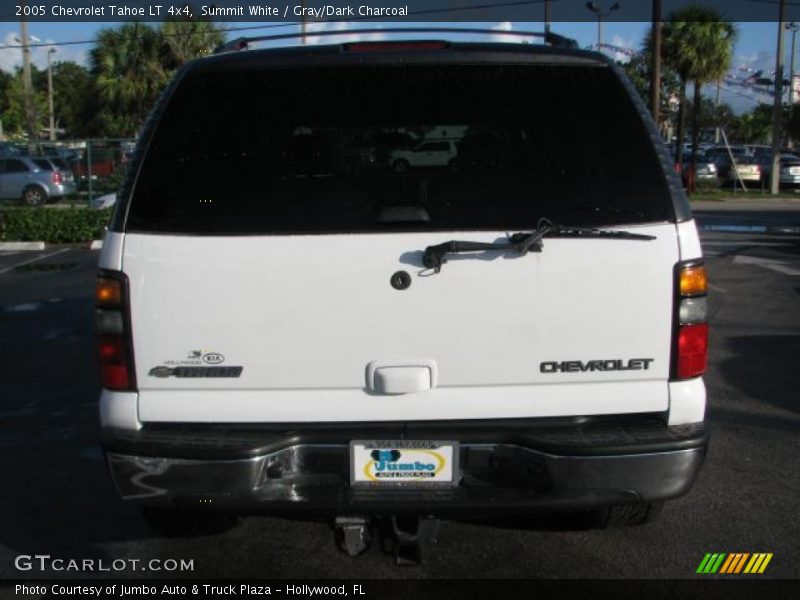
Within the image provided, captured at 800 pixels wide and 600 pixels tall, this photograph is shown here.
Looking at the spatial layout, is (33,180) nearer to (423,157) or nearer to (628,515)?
(423,157)

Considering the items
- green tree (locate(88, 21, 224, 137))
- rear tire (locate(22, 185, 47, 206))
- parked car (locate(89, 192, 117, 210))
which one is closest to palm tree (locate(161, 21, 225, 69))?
green tree (locate(88, 21, 224, 137))

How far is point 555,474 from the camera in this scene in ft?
9.42

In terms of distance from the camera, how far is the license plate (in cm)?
291

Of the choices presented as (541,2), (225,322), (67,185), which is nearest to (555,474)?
(225,322)

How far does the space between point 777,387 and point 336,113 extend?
14.1 feet

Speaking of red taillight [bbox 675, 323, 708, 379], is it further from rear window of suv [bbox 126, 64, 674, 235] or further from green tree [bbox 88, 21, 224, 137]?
green tree [bbox 88, 21, 224, 137]

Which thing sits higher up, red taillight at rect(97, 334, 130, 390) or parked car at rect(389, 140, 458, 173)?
parked car at rect(389, 140, 458, 173)

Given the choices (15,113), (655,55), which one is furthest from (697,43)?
(15,113)

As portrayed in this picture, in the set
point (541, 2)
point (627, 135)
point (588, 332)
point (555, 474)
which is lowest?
point (555, 474)

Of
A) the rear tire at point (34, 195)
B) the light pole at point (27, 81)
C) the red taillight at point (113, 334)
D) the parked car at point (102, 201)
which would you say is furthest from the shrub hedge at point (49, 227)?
the red taillight at point (113, 334)

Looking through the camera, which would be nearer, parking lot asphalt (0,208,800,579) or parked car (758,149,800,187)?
parking lot asphalt (0,208,800,579)

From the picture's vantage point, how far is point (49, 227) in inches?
644

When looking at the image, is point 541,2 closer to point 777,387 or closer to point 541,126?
point 777,387

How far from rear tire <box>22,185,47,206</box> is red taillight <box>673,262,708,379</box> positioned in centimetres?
2175
